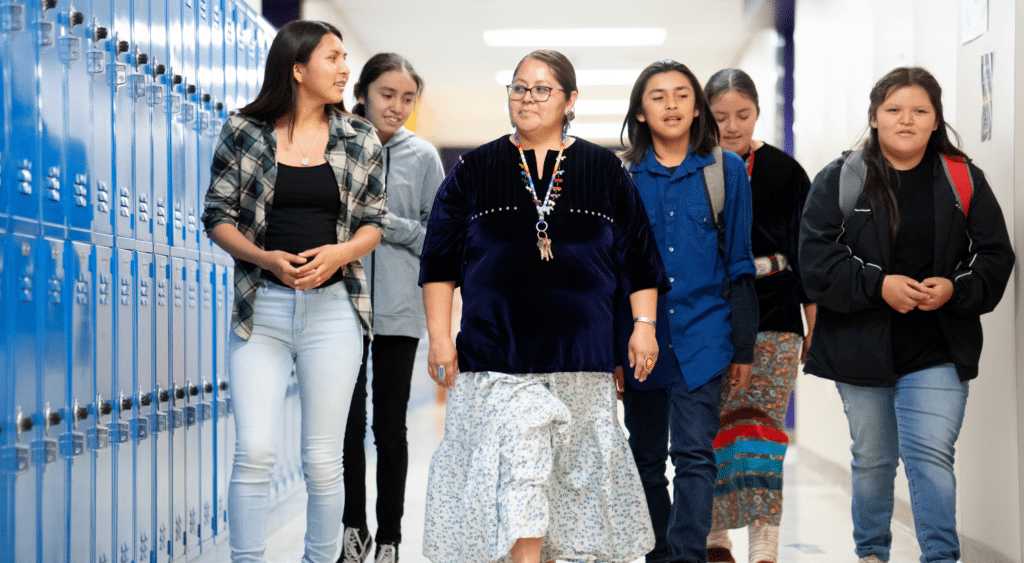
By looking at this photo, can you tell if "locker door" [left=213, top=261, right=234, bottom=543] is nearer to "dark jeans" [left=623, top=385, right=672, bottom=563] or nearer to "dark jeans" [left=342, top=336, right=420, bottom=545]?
"dark jeans" [left=342, top=336, right=420, bottom=545]

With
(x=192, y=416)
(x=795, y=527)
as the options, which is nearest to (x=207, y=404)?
(x=192, y=416)

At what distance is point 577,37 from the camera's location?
26.3 feet

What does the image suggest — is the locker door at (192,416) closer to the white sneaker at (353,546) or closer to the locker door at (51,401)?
the white sneaker at (353,546)

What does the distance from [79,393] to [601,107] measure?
8.99 metres

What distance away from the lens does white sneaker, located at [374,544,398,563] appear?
3176 mm

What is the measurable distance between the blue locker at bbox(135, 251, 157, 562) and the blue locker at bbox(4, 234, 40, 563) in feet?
1.74

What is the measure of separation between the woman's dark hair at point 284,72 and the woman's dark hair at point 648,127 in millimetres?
911

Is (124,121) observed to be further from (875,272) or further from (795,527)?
(795,527)

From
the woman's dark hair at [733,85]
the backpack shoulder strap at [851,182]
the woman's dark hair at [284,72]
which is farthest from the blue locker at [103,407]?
the backpack shoulder strap at [851,182]

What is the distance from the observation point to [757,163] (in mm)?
3215

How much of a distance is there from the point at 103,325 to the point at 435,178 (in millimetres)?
1217

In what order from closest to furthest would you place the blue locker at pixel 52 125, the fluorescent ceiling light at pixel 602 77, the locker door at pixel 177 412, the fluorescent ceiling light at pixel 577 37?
the blue locker at pixel 52 125 → the locker door at pixel 177 412 → the fluorescent ceiling light at pixel 577 37 → the fluorescent ceiling light at pixel 602 77

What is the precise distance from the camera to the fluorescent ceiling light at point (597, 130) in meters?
11.9

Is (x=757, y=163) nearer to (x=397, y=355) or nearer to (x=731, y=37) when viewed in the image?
(x=397, y=355)
